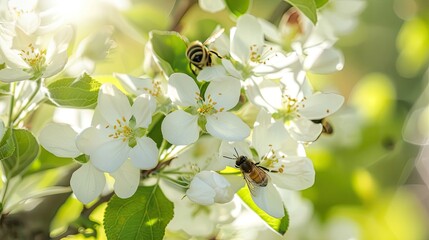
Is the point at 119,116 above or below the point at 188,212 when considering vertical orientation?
above

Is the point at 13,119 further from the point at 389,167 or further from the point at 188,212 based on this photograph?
the point at 389,167

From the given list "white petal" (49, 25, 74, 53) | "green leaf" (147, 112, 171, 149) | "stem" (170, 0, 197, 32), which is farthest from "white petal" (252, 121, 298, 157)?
"stem" (170, 0, 197, 32)

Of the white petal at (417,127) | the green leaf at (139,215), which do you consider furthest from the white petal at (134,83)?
the white petal at (417,127)

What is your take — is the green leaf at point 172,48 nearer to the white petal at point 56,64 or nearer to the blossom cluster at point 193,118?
the blossom cluster at point 193,118

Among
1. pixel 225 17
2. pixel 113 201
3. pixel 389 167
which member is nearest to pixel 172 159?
pixel 113 201

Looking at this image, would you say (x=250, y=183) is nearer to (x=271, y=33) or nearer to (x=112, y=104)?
(x=112, y=104)

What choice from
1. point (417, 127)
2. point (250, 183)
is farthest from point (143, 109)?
point (417, 127)
